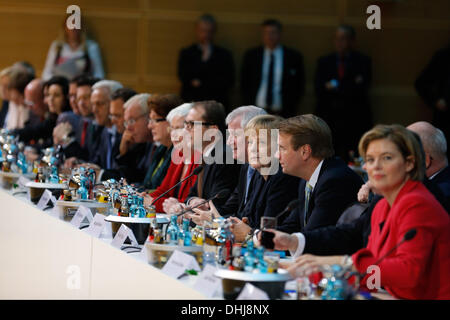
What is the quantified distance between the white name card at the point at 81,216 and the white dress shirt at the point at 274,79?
13.7 ft

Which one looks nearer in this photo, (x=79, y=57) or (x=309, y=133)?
(x=309, y=133)

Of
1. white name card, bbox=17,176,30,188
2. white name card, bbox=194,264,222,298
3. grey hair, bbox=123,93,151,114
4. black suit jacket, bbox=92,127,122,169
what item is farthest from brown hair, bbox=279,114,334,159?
black suit jacket, bbox=92,127,122,169

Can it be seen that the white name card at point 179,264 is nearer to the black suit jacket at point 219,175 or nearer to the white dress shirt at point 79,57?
the black suit jacket at point 219,175

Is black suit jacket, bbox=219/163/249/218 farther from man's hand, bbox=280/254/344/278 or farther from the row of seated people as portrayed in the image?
man's hand, bbox=280/254/344/278

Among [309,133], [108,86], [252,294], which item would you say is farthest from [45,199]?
[252,294]

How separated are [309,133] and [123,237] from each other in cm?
79

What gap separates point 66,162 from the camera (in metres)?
5.90

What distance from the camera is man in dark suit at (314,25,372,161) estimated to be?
7.40 metres

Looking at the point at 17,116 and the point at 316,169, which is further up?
the point at 316,169

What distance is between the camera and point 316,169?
10.7ft

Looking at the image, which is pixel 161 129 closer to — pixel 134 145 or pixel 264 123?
pixel 134 145

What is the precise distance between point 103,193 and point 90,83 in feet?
9.57

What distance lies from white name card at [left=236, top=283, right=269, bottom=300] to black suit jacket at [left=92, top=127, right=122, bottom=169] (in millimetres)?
3920

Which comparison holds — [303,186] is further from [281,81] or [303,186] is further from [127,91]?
[281,81]
